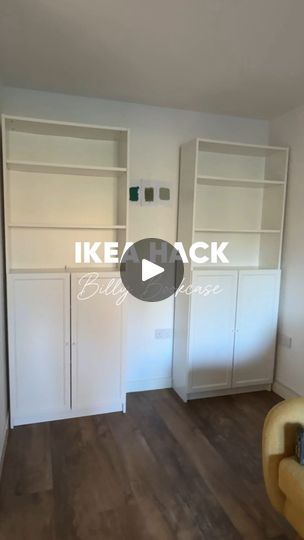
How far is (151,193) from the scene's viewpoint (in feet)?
9.98

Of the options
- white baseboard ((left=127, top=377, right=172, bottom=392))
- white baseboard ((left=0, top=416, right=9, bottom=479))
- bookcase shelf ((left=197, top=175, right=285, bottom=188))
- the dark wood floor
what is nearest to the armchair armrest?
the dark wood floor

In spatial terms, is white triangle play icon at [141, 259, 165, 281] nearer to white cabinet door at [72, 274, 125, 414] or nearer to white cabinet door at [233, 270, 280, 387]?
white cabinet door at [72, 274, 125, 414]

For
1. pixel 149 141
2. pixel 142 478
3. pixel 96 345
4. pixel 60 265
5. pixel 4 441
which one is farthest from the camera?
pixel 149 141

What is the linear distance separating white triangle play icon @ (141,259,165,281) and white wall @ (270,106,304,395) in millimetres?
1112

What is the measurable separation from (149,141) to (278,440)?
238 cm

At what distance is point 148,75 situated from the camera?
7.84 feet

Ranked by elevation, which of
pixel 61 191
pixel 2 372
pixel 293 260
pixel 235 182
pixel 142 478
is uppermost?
pixel 235 182

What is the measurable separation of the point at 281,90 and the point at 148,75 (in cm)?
97

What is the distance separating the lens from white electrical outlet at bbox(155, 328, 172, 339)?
10.6ft

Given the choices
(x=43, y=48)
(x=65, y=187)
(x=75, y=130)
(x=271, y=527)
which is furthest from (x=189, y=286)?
(x=43, y=48)

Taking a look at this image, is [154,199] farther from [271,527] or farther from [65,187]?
[271,527]

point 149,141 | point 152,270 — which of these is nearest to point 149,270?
point 152,270

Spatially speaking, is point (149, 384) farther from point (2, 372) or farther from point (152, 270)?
point (2, 372)

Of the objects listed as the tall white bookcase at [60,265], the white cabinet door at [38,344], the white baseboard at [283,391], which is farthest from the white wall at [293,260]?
the white cabinet door at [38,344]
